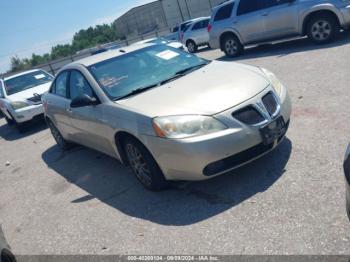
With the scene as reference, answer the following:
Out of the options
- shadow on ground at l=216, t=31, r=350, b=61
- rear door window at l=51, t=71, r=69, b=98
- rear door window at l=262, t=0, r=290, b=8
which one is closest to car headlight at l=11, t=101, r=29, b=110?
rear door window at l=51, t=71, r=69, b=98

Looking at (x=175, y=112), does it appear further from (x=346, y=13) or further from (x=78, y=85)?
(x=346, y=13)

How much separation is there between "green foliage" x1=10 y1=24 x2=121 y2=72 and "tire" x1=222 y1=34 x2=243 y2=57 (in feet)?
267

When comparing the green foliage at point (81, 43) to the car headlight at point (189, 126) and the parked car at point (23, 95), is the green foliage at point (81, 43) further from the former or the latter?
the car headlight at point (189, 126)

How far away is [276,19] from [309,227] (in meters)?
9.14

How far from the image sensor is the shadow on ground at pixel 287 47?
1023 centimetres

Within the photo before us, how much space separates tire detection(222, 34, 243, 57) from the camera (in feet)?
42.4

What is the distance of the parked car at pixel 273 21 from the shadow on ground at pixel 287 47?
0.91ft

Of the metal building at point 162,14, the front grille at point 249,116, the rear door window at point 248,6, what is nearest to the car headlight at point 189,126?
the front grille at point 249,116

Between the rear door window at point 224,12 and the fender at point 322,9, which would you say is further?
the rear door window at point 224,12

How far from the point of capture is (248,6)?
12117 mm

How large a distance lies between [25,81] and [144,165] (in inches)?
343

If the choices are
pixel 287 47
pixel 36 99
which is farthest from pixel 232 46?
pixel 36 99

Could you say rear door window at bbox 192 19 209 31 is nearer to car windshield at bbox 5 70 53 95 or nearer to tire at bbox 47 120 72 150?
car windshield at bbox 5 70 53 95

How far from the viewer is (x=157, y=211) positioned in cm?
419
